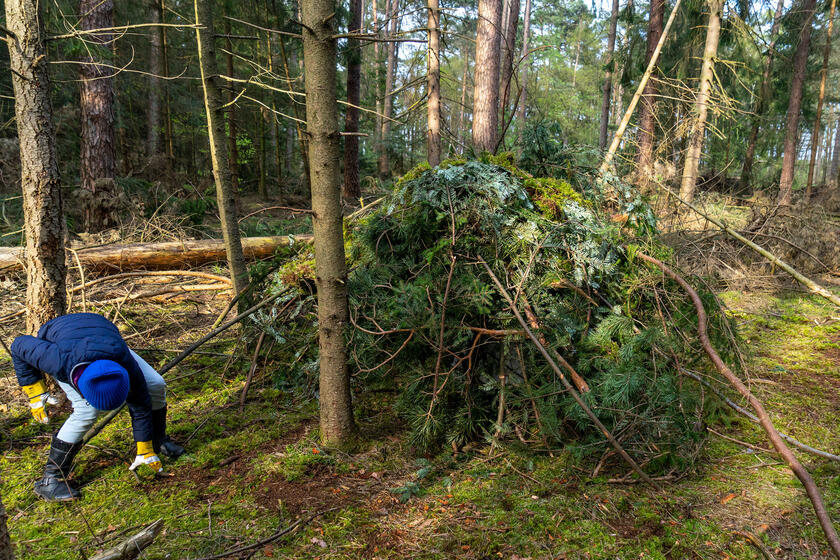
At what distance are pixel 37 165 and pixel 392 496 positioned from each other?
A: 3.75m

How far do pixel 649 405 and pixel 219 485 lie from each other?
280 cm

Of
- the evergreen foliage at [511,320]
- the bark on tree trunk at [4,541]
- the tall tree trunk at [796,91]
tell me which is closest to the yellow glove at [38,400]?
the evergreen foliage at [511,320]

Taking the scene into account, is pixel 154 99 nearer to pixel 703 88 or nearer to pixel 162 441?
pixel 162 441

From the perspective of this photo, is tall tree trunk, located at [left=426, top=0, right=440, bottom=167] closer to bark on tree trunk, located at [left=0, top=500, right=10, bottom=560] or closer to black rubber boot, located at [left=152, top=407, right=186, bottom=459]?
black rubber boot, located at [left=152, top=407, right=186, bottom=459]

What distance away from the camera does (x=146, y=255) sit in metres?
6.59

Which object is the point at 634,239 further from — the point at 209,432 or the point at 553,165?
the point at 209,432

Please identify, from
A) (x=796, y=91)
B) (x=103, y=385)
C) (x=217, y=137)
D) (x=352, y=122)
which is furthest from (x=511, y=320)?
(x=796, y=91)

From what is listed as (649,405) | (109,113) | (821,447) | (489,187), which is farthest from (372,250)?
(109,113)

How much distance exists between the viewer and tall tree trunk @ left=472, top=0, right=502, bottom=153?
266 inches

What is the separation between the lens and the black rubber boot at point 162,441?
124 inches

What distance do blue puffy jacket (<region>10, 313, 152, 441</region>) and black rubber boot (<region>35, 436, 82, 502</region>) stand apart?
1.21 feet

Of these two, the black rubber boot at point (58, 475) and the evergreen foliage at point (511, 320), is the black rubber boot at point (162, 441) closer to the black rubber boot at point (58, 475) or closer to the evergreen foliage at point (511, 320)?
the black rubber boot at point (58, 475)

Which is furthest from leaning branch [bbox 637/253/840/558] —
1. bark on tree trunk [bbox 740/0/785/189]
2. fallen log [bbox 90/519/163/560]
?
bark on tree trunk [bbox 740/0/785/189]

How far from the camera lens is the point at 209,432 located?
3484 mm
